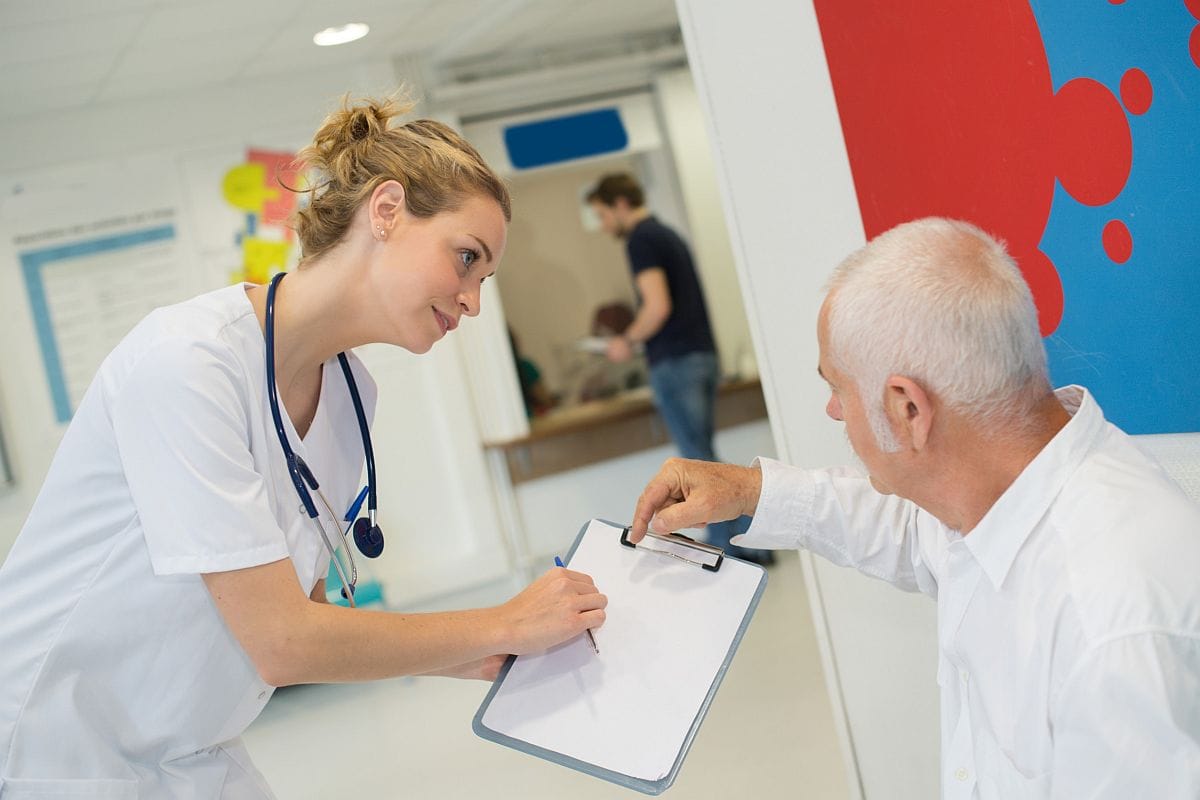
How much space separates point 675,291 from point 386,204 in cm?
371

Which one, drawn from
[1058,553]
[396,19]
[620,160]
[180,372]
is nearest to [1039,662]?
[1058,553]

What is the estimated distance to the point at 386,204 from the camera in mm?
1587

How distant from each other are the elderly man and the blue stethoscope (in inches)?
28.1

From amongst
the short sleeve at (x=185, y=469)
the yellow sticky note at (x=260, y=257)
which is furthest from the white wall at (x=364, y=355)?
the short sleeve at (x=185, y=469)

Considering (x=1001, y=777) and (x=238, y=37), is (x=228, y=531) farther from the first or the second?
(x=238, y=37)

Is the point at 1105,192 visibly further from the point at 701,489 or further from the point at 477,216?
the point at 477,216

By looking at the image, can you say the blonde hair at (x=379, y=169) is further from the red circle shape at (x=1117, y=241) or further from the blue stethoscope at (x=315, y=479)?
the red circle shape at (x=1117, y=241)

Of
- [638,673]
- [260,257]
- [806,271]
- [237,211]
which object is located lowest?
[638,673]

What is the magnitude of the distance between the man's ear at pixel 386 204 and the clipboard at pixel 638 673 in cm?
56

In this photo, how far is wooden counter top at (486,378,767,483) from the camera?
228 inches

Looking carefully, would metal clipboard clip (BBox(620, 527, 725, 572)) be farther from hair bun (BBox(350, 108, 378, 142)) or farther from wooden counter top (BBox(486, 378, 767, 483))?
wooden counter top (BBox(486, 378, 767, 483))

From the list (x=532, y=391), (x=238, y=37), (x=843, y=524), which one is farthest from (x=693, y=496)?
(x=532, y=391)

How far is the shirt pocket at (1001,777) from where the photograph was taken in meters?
1.20

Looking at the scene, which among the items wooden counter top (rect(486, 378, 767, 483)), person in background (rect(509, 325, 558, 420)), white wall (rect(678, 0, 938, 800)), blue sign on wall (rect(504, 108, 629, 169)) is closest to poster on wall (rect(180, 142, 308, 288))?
blue sign on wall (rect(504, 108, 629, 169))
